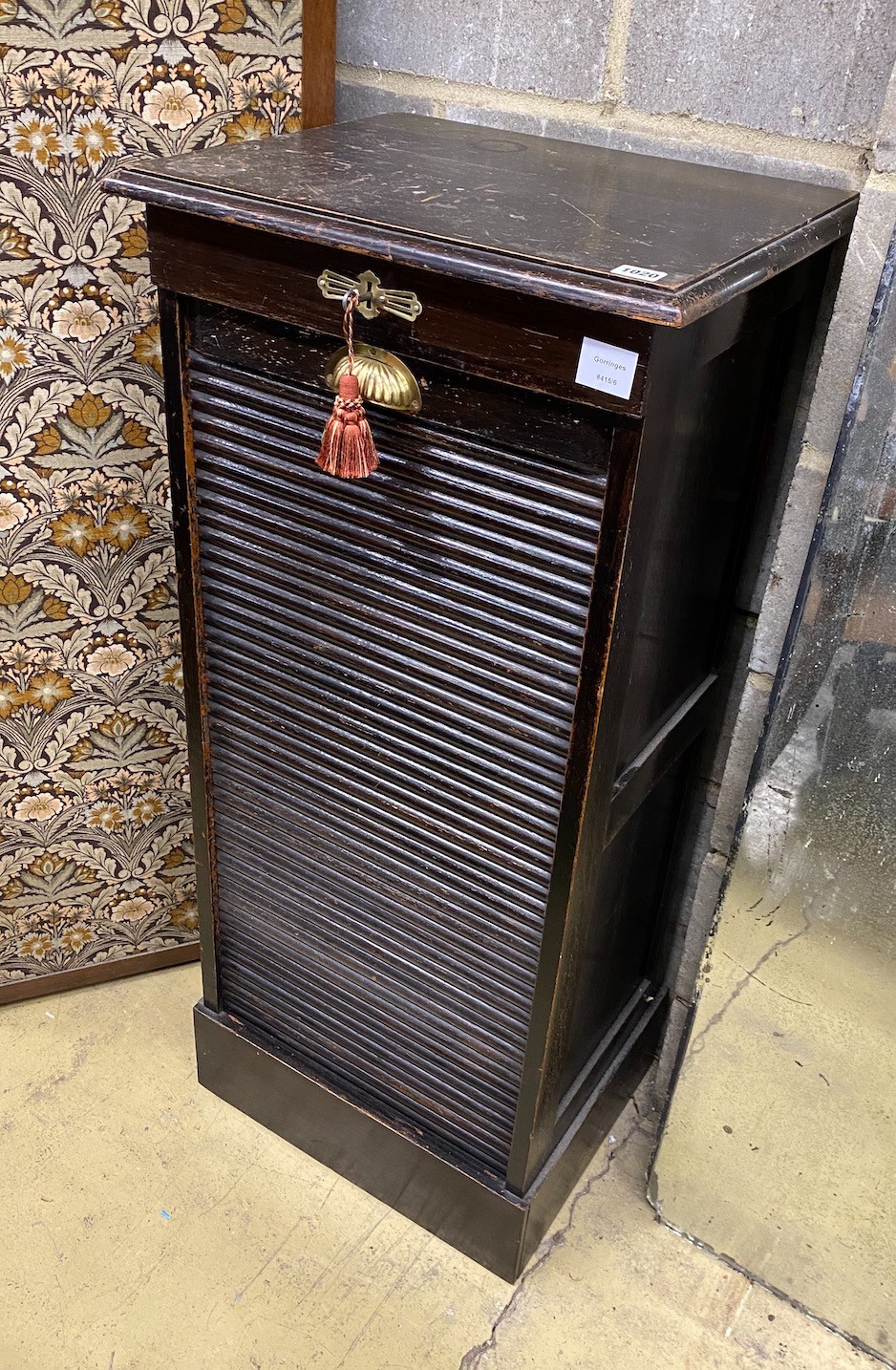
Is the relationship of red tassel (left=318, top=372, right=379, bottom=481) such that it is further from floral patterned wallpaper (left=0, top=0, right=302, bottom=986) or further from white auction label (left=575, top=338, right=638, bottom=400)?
floral patterned wallpaper (left=0, top=0, right=302, bottom=986)

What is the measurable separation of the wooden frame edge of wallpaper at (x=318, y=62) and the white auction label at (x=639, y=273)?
722mm

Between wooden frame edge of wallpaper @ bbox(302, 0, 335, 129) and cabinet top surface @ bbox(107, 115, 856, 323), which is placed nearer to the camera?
cabinet top surface @ bbox(107, 115, 856, 323)

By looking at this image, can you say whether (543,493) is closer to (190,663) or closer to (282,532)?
(282,532)

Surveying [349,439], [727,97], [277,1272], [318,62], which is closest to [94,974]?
[277,1272]

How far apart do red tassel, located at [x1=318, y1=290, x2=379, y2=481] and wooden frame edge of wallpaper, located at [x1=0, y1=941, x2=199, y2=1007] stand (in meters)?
1.20

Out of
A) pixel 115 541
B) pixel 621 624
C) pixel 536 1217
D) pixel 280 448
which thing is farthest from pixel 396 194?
pixel 536 1217

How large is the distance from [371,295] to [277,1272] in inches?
50.1

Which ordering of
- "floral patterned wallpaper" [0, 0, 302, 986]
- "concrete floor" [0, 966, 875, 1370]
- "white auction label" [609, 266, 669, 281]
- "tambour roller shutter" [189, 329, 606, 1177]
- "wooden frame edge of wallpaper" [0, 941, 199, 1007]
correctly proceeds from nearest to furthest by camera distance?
"white auction label" [609, 266, 669, 281] < "tambour roller shutter" [189, 329, 606, 1177] < "floral patterned wallpaper" [0, 0, 302, 986] < "concrete floor" [0, 966, 875, 1370] < "wooden frame edge of wallpaper" [0, 941, 199, 1007]

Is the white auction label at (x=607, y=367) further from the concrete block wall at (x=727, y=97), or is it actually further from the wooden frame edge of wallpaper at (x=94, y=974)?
the wooden frame edge of wallpaper at (x=94, y=974)

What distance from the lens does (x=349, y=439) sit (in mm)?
1072

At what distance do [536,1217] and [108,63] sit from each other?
157 centimetres

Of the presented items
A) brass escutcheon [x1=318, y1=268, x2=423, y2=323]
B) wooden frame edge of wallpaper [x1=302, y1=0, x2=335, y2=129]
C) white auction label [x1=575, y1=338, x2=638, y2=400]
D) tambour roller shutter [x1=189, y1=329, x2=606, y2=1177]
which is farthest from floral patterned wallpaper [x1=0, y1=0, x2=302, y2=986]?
white auction label [x1=575, y1=338, x2=638, y2=400]

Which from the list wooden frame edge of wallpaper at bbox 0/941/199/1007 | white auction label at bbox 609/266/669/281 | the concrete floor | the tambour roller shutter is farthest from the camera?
wooden frame edge of wallpaper at bbox 0/941/199/1007

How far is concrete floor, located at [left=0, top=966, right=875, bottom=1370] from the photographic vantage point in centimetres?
149
